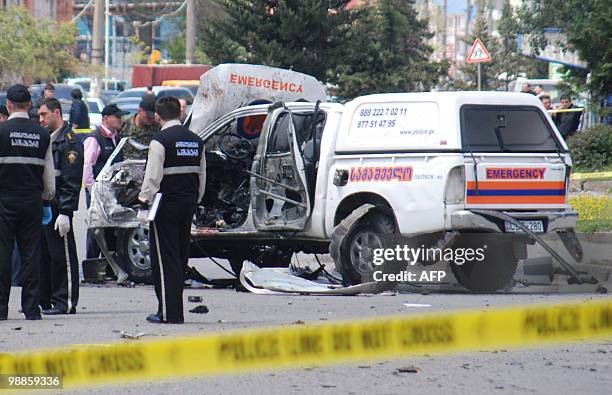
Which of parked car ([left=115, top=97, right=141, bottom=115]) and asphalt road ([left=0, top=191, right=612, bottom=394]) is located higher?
parked car ([left=115, top=97, right=141, bottom=115])

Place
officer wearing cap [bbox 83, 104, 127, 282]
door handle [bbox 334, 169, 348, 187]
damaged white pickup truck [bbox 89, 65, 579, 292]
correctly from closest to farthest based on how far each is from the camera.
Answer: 1. damaged white pickup truck [bbox 89, 65, 579, 292]
2. door handle [bbox 334, 169, 348, 187]
3. officer wearing cap [bbox 83, 104, 127, 282]

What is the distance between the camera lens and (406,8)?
146 feet

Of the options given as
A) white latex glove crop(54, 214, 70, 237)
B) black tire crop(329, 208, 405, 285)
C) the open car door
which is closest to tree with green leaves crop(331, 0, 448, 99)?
the open car door

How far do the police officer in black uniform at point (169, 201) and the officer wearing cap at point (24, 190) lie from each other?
0.94 m

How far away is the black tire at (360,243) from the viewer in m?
12.7

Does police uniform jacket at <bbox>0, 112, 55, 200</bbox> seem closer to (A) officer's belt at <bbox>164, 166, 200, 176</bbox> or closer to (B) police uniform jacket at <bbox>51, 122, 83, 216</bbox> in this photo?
(B) police uniform jacket at <bbox>51, 122, 83, 216</bbox>

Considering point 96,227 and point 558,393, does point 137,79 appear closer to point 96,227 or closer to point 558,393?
point 96,227

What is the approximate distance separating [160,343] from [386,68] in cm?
3171

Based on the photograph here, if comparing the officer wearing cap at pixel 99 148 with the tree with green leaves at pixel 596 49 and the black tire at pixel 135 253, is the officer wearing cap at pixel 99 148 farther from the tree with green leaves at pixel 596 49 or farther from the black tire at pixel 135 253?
the tree with green leaves at pixel 596 49

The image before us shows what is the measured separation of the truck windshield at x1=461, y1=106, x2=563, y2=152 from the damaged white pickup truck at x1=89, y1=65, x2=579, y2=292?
13mm

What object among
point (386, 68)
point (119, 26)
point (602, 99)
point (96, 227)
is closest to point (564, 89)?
point (602, 99)

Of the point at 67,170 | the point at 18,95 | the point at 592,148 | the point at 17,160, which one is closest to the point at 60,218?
the point at 67,170

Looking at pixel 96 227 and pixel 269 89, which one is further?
pixel 269 89

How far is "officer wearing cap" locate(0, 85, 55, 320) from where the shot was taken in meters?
10.4
